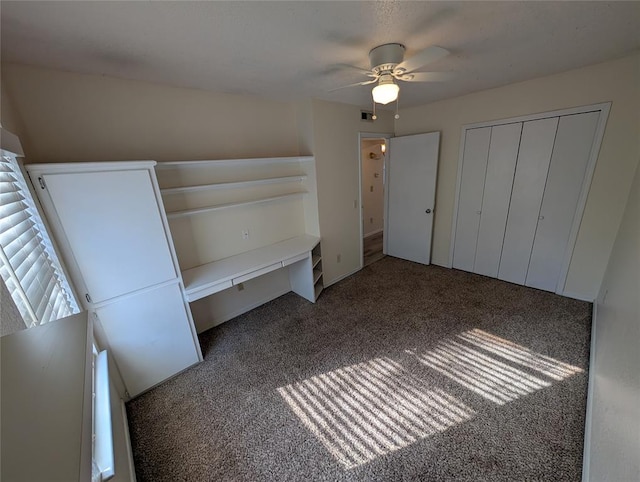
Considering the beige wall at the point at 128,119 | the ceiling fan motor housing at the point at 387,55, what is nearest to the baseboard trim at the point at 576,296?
the ceiling fan motor housing at the point at 387,55

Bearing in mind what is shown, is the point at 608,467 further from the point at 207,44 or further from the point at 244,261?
the point at 207,44

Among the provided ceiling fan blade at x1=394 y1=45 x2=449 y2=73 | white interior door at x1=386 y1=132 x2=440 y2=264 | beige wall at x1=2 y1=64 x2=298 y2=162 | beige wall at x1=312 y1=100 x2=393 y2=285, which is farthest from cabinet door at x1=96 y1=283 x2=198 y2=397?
white interior door at x1=386 y1=132 x2=440 y2=264

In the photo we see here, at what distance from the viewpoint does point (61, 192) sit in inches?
61.4

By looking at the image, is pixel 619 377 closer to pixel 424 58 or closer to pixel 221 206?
pixel 424 58

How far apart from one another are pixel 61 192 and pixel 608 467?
3136 mm

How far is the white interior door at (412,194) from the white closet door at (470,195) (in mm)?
374

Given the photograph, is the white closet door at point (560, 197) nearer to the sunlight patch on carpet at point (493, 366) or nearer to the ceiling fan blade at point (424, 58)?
the sunlight patch on carpet at point (493, 366)

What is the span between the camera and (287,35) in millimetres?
1503

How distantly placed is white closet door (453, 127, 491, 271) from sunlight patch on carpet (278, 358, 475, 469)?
2.30m

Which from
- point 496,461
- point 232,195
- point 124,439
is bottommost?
point 496,461

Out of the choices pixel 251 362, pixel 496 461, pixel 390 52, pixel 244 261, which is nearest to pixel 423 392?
pixel 496 461

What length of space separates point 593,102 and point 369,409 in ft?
11.4

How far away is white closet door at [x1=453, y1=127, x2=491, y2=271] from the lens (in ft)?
10.7

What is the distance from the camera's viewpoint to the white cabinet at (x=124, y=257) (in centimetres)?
159
